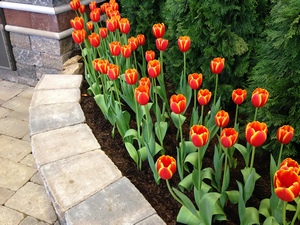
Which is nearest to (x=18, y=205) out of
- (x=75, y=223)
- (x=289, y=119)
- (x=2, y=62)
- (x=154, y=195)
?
(x=75, y=223)

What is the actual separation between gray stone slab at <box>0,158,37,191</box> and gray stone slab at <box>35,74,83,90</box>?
627mm

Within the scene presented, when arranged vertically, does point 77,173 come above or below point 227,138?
below

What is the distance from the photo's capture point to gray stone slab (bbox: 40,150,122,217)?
67.6 inches

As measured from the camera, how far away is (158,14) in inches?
118

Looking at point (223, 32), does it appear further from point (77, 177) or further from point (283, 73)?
point (77, 177)

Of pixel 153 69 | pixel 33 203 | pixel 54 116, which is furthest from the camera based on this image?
pixel 54 116

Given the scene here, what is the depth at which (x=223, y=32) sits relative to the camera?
2166mm

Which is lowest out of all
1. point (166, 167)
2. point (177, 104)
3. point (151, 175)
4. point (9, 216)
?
point (9, 216)

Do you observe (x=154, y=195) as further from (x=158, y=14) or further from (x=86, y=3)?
(x=86, y=3)

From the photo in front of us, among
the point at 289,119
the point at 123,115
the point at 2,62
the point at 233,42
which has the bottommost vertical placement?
the point at 2,62

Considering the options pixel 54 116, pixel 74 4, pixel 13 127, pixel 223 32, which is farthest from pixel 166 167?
pixel 13 127

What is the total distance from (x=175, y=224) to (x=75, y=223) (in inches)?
18.0

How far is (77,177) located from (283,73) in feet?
3.84

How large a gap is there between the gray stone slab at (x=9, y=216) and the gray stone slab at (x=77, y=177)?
456 millimetres
